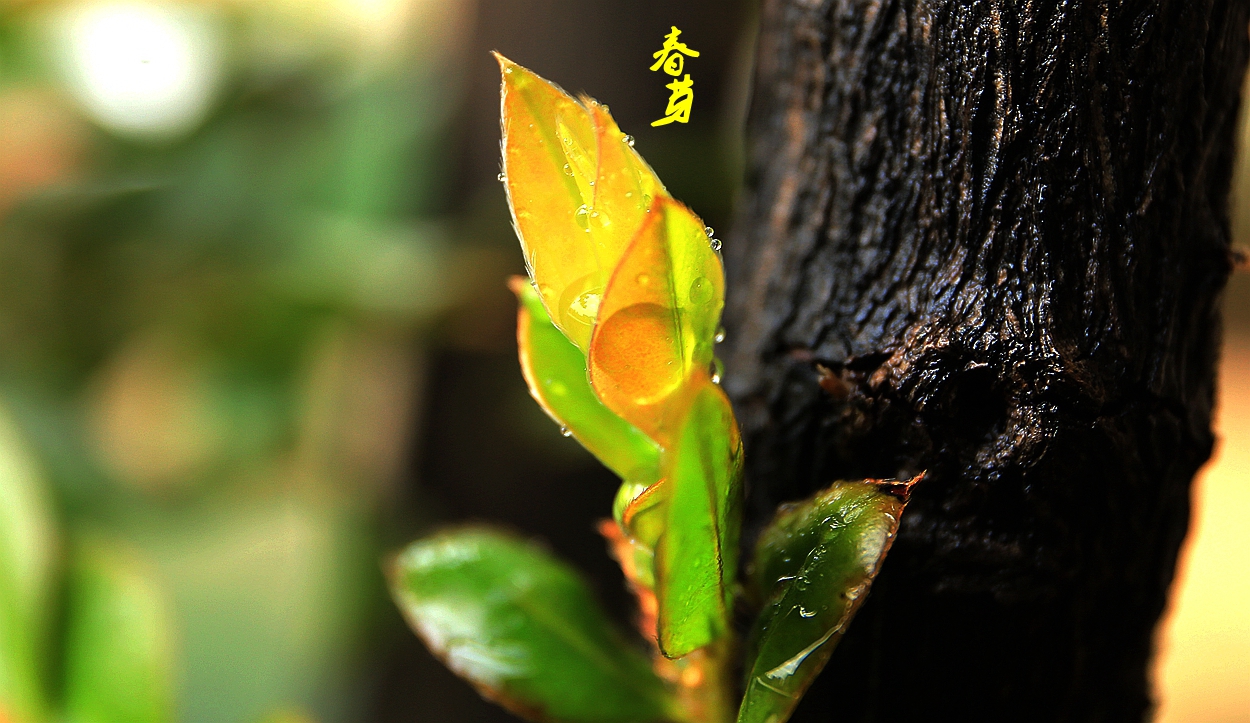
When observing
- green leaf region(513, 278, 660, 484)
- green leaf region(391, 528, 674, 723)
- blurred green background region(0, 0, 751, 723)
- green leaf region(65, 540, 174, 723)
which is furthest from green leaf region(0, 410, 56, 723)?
blurred green background region(0, 0, 751, 723)

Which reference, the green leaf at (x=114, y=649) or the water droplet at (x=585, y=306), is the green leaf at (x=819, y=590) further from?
the green leaf at (x=114, y=649)

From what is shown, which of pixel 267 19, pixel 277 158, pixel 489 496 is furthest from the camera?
pixel 267 19

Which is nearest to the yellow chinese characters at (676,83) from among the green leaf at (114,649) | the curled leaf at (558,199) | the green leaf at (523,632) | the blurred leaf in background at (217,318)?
the curled leaf at (558,199)

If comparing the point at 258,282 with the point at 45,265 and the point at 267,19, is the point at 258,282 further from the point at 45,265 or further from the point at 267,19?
the point at 267,19

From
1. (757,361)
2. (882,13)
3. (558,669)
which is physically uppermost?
(882,13)

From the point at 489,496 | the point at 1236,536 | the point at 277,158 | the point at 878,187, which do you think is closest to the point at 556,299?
the point at 878,187
